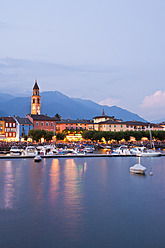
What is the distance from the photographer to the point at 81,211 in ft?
96.5

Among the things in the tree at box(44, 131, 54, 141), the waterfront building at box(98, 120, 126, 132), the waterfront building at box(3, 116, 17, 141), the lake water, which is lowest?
the lake water

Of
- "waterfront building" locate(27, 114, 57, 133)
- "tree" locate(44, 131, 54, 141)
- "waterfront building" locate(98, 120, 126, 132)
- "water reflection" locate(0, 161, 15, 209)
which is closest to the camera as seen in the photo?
"water reflection" locate(0, 161, 15, 209)

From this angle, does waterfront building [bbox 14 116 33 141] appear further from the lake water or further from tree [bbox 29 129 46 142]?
the lake water

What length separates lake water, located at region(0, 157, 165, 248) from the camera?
22172 millimetres

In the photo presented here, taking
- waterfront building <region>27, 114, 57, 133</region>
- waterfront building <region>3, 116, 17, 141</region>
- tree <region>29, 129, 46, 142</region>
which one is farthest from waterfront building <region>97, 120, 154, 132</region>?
waterfront building <region>3, 116, 17, 141</region>

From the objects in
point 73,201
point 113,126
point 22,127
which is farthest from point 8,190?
point 113,126

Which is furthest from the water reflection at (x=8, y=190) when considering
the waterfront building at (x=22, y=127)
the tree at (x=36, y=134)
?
the waterfront building at (x=22, y=127)

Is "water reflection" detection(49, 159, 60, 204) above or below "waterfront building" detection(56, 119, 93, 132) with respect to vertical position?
below

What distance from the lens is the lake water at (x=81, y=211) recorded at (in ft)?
72.7

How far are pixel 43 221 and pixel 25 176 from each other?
23986mm

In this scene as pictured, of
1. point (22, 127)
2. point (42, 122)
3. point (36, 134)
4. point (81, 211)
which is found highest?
point (42, 122)

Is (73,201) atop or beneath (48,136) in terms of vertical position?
beneath

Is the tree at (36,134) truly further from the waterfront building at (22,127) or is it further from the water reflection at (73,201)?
the water reflection at (73,201)

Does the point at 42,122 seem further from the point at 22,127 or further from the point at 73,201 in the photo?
the point at 73,201
